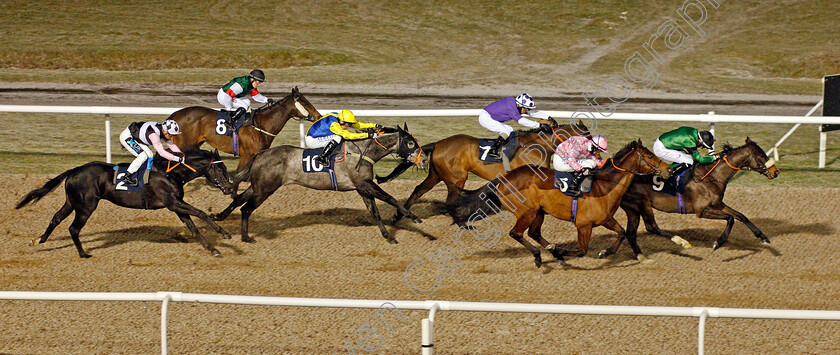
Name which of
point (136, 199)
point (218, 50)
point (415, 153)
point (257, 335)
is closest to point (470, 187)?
point (415, 153)

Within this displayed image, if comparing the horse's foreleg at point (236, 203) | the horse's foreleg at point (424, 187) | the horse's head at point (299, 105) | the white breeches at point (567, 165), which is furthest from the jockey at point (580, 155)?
the horse's head at point (299, 105)

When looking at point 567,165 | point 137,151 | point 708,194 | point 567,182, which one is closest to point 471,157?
point 567,165

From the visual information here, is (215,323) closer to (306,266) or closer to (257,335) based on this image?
(257,335)

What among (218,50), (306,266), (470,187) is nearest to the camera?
(306,266)

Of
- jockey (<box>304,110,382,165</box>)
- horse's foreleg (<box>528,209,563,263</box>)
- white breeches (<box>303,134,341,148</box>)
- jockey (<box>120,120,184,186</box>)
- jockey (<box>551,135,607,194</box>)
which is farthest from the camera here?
white breeches (<box>303,134,341,148</box>)

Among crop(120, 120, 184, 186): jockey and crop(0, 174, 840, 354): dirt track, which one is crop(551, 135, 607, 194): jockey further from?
crop(120, 120, 184, 186): jockey

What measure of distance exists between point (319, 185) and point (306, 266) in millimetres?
1322

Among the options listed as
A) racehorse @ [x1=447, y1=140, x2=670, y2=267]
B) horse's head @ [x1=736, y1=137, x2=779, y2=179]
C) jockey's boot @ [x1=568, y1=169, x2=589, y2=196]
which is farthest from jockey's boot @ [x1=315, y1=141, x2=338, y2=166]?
horse's head @ [x1=736, y1=137, x2=779, y2=179]

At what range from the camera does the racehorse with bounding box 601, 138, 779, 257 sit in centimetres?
1097

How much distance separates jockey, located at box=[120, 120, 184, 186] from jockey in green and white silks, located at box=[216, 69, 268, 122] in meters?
2.20

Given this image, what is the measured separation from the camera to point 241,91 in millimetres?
13766

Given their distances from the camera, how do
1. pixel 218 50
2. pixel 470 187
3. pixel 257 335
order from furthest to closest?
1. pixel 218 50
2. pixel 470 187
3. pixel 257 335

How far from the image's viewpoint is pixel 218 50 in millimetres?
23984

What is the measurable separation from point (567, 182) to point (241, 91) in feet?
18.1
